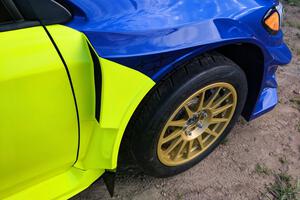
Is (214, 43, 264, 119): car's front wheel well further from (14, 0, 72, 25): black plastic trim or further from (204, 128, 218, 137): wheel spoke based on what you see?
(14, 0, 72, 25): black plastic trim

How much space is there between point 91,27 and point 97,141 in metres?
0.50

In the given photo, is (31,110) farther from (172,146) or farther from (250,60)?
(250,60)

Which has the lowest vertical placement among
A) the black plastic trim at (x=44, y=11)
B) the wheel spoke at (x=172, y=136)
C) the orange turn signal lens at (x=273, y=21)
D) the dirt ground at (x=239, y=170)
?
the dirt ground at (x=239, y=170)

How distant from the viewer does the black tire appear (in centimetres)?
158

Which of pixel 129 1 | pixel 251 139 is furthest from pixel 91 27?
pixel 251 139

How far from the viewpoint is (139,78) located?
4.69 ft

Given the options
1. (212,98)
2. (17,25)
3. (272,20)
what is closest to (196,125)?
(212,98)

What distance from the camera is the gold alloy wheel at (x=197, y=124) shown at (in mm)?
1785

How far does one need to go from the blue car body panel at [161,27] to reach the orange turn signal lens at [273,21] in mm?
83

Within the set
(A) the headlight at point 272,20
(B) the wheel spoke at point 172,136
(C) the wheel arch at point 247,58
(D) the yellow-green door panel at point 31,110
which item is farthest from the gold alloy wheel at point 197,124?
(D) the yellow-green door panel at point 31,110

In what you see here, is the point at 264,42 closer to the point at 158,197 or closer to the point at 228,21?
the point at 228,21

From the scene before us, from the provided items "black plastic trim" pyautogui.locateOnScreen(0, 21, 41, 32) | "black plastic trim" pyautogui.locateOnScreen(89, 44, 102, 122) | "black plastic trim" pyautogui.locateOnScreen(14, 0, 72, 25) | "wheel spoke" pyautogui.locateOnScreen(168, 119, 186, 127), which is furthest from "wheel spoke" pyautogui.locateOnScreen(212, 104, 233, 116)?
"black plastic trim" pyautogui.locateOnScreen(0, 21, 41, 32)

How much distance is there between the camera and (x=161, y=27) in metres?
1.41

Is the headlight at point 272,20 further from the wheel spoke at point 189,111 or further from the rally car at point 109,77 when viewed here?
the wheel spoke at point 189,111
